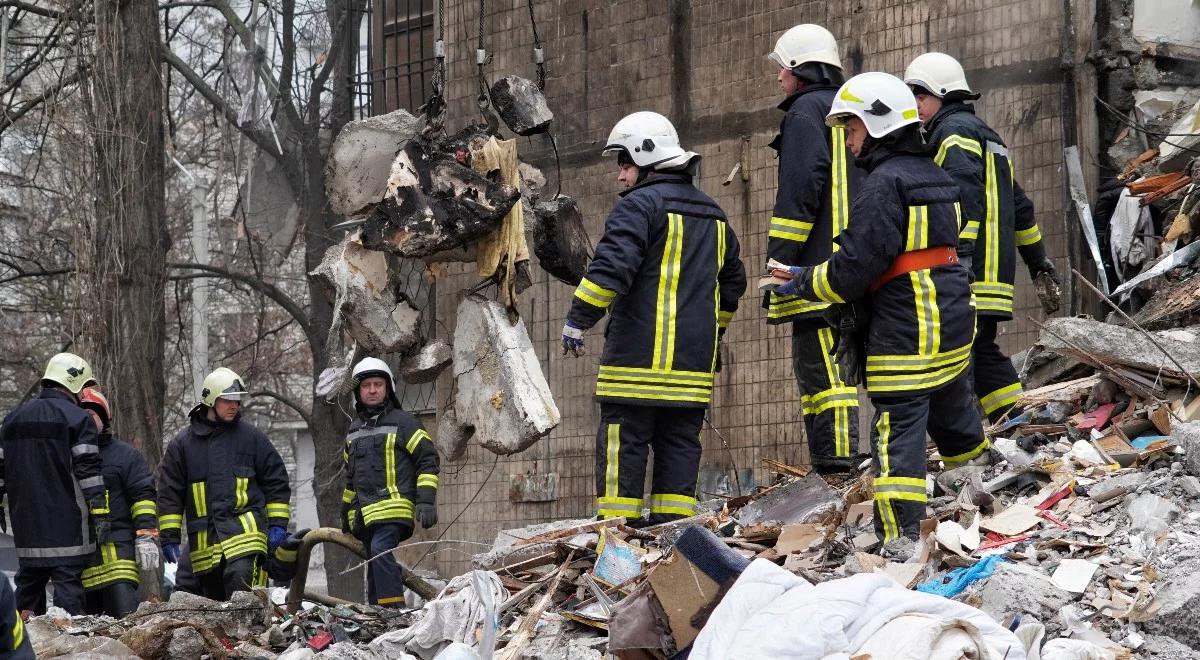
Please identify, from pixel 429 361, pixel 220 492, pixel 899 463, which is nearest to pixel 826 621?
pixel 899 463

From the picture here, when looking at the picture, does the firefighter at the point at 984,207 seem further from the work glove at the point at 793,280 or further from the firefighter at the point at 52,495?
the firefighter at the point at 52,495

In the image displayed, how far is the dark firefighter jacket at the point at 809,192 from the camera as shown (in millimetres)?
7438

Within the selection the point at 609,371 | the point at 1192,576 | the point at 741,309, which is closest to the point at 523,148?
the point at 741,309

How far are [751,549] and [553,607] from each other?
0.87 m

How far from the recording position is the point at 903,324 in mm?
6184

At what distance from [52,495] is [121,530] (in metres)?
0.57

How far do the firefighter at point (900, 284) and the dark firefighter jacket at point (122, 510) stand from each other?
5035 mm

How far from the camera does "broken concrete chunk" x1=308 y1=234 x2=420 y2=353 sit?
28.3 ft

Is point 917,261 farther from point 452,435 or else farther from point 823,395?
point 452,435

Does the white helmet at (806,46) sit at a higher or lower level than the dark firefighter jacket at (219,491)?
higher

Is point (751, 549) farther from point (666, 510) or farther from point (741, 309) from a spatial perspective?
point (741, 309)

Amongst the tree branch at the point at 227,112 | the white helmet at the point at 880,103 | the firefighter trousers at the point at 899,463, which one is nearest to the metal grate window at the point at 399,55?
the tree branch at the point at 227,112

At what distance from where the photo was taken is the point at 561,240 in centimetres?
870

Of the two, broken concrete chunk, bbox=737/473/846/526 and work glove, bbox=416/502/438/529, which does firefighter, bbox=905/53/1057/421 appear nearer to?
broken concrete chunk, bbox=737/473/846/526
